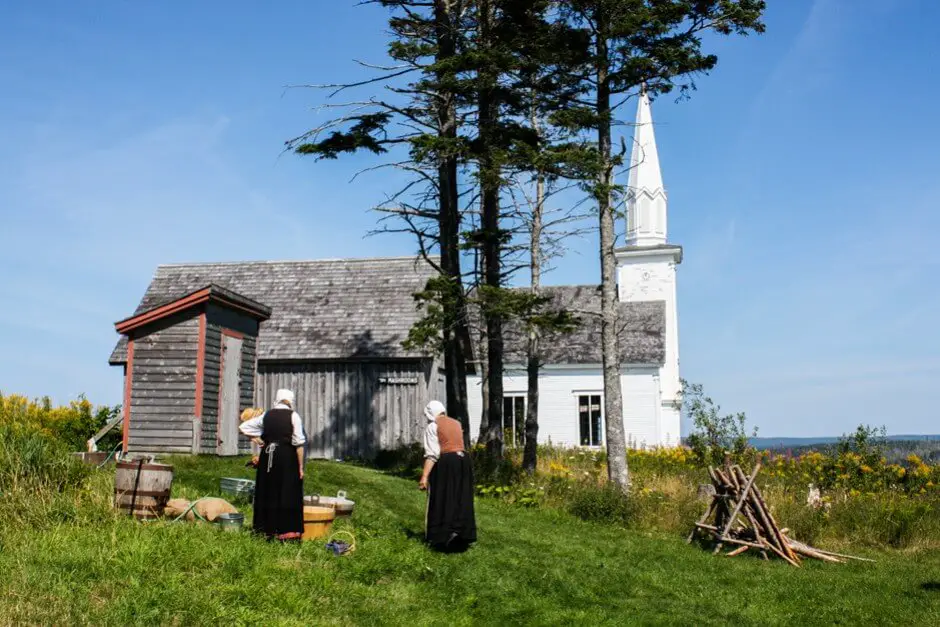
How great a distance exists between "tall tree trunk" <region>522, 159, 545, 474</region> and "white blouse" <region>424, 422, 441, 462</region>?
6.91 m

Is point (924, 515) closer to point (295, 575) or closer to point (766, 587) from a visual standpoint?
point (766, 587)

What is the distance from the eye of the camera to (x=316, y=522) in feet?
37.8

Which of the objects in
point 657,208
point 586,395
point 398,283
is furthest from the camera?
point 657,208

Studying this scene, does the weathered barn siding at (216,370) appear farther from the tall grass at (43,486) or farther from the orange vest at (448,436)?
the orange vest at (448,436)

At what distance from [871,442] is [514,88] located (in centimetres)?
1083

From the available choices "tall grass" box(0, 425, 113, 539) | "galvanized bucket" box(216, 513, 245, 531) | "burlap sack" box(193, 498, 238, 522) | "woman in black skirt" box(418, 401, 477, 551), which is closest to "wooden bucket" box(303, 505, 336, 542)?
"galvanized bucket" box(216, 513, 245, 531)

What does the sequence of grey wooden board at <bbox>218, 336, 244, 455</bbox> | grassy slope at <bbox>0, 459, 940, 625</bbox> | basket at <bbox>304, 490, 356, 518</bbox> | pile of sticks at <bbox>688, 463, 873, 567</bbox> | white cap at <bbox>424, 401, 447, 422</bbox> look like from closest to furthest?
grassy slope at <bbox>0, 459, 940, 625</bbox> < basket at <bbox>304, 490, 356, 518</bbox> < white cap at <bbox>424, 401, 447, 422</bbox> < pile of sticks at <bbox>688, 463, 873, 567</bbox> < grey wooden board at <bbox>218, 336, 244, 455</bbox>

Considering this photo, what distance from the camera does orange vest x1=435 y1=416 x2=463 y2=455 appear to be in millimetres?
12539

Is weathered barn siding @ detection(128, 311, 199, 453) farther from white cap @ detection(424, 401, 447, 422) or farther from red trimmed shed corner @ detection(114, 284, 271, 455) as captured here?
white cap @ detection(424, 401, 447, 422)

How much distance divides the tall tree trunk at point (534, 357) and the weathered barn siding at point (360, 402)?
131 inches

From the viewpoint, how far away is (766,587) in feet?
39.2

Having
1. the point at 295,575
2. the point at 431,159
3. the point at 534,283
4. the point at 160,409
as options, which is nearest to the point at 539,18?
the point at 431,159

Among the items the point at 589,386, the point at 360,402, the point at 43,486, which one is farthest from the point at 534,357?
the point at 43,486

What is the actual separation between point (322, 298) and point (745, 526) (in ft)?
53.1
